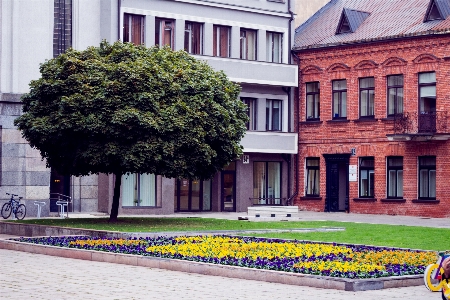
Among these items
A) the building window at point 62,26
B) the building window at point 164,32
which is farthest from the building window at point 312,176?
the building window at point 62,26

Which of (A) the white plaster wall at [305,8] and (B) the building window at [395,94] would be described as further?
(A) the white plaster wall at [305,8]

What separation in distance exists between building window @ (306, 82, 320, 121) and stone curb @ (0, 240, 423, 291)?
96.7ft

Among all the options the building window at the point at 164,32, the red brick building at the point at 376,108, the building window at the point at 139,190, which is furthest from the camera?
the building window at the point at 164,32

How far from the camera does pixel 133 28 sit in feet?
151

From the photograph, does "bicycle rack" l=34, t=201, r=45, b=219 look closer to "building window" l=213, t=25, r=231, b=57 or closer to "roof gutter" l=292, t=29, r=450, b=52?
"building window" l=213, t=25, r=231, b=57

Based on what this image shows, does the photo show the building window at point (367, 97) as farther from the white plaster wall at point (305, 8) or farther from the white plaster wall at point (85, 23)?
the white plaster wall at point (305, 8)

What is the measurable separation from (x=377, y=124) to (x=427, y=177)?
12.5ft

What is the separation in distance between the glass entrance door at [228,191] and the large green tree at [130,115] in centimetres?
1647

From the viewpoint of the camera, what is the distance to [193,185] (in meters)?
48.8

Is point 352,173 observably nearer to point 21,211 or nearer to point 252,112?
point 252,112

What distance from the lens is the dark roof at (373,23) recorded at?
4619cm

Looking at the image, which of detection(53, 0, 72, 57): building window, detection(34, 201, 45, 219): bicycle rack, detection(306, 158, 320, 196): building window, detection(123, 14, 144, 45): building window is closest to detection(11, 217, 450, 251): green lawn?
detection(34, 201, 45, 219): bicycle rack

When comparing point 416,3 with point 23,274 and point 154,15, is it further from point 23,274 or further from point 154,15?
point 23,274

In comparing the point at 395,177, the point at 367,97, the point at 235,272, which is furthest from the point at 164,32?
the point at 235,272
